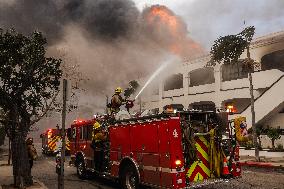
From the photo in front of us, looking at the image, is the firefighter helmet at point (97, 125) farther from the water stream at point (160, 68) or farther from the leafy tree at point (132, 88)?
the leafy tree at point (132, 88)

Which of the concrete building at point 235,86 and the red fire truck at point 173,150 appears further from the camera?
the concrete building at point 235,86

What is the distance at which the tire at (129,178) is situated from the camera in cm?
1055

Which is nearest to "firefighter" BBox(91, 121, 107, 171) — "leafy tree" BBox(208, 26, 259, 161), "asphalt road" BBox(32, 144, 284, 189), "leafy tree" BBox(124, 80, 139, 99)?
"asphalt road" BBox(32, 144, 284, 189)

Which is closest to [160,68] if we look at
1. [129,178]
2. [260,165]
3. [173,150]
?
[260,165]

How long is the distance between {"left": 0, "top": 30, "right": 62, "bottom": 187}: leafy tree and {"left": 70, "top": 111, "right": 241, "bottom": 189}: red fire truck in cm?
305

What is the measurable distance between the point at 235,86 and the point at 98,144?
2163cm

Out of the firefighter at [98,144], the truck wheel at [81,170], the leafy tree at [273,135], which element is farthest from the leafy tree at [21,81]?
the leafy tree at [273,135]

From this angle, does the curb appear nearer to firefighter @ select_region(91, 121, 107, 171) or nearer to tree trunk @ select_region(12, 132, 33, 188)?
firefighter @ select_region(91, 121, 107, 171)

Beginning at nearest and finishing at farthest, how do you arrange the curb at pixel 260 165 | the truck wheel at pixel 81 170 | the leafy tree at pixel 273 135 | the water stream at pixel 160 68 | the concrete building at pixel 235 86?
the truck wheel at pixel 81 170 → the curb at pixel 260 165 → the leafy tree at pixel 273 135 → the concrete building at pixel 235 86 → the water stream at pixel 160 68

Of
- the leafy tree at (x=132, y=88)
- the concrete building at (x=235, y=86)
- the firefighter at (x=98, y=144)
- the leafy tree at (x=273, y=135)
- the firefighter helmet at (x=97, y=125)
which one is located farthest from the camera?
the leafy tree at (x=132, y=88)

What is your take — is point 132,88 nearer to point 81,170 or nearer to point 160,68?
point 160,68

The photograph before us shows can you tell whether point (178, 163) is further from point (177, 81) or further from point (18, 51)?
point (177, 81)

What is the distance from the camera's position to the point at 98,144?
43.8ft

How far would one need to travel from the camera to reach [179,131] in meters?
9.02
